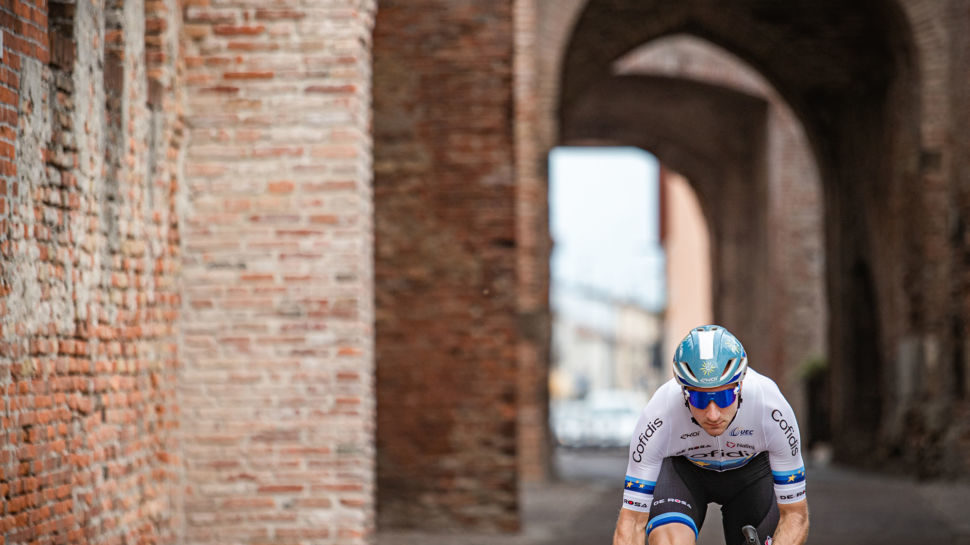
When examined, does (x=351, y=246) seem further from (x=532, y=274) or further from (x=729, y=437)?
(x=532, y=274)

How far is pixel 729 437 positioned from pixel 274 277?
11.3ft

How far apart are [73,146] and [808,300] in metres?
22.1

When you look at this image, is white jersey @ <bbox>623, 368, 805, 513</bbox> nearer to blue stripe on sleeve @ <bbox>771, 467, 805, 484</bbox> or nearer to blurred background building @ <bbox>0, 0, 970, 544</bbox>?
blue stripe on sleeve @ <bbox>771, 467, 805, 484</bbox>

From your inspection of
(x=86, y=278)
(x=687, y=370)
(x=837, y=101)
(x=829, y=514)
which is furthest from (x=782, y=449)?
(x=837, y=101)

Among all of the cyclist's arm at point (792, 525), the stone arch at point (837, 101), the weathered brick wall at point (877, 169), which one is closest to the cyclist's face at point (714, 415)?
the cyclist's arm at point (792, 525)

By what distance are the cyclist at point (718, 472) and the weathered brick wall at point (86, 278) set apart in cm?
249

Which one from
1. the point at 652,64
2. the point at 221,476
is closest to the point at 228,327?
the point at 221,476

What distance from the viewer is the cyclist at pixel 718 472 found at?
16.1 ft

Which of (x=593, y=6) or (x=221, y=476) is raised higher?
(x=593, y=6)

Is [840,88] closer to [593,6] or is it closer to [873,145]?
[873,145]

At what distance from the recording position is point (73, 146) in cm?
643

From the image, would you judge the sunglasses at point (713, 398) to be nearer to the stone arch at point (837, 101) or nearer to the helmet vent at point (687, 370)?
the helmet vent at point (687, 370)

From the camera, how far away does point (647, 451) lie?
16.5ft

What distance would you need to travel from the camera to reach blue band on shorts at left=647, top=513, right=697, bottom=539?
482cm
